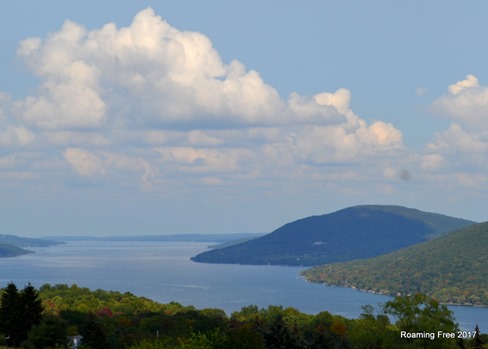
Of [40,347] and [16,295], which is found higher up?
[16,295]

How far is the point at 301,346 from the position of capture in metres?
94.8

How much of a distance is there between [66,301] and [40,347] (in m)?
119

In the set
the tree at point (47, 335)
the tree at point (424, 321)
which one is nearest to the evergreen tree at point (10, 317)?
the tree at point (47, 335)

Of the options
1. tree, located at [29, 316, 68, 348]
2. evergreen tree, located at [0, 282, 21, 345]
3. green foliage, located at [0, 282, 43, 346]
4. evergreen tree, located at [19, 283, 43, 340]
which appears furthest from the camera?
evergreen tree, located at [19, 283, 43, 340]

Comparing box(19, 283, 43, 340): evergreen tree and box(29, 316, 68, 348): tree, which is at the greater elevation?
box(19, 283, 43, 340): evergreen tree

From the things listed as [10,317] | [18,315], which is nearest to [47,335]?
[18,315]

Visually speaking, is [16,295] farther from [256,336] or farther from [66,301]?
[66,301]

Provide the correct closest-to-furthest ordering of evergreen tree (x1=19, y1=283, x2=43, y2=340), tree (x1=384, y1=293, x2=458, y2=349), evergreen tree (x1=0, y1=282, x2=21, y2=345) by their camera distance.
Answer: tree (x1=384, y1=293, x2=458, y2=349) → evergreen tree (x1=0, y1=282, x2=21, y2=345) → evergreen tree (x1=19, y1=283, x2=43, y2=340)

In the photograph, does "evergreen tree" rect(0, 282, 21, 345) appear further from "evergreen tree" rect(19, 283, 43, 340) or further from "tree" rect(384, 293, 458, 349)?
"tree" rect(384, 293, 458, 349)

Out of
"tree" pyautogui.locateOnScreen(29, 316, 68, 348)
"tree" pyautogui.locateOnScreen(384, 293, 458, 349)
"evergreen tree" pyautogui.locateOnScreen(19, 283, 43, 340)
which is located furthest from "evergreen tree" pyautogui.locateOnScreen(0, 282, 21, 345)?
"tree" pyautogui.locateOnScreen(384, 293, 458, 349)

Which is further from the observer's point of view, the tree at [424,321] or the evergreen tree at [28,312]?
the evergreen tree at [28,312]

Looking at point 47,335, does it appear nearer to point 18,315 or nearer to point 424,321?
point 18,315

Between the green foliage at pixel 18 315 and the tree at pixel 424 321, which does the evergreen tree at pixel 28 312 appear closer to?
the green foliage at pixel 18 315

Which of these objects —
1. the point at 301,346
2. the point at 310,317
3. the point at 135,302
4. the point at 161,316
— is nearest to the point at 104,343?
the point at 301,346
